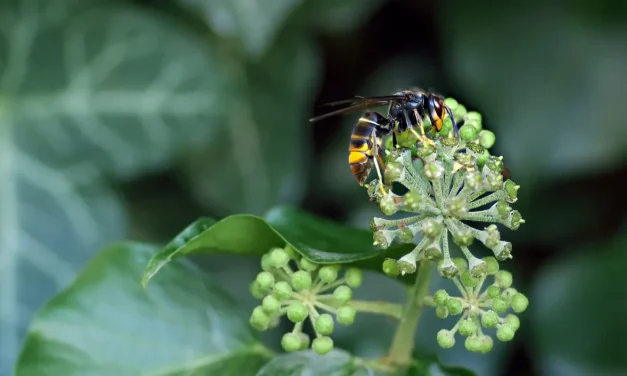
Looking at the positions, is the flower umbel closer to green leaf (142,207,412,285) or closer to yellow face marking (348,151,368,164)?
green leaf (142,207,412,285)

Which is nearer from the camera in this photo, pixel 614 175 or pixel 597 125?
pixel 597 125

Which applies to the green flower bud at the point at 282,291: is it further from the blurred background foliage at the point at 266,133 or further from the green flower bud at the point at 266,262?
the blurred background foliage at the point at 266,133

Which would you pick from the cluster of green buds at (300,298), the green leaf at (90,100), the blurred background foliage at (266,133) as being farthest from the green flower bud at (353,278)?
the green leaf at (90,100)

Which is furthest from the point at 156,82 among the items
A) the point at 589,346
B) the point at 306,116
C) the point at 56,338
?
the point at 589,346

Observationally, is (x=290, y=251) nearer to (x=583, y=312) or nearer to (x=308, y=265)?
(x=308, y=265)

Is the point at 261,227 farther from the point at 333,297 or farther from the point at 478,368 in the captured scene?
the point at 478,368

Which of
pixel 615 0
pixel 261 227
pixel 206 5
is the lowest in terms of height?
pixel 261 227
